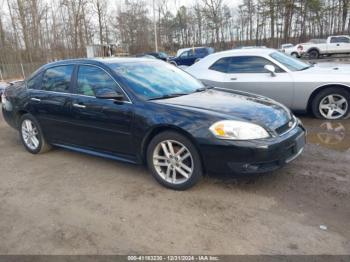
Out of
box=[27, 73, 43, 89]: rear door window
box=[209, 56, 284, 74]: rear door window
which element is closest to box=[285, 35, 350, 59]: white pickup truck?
box=[209, 56, 284, 74]: rear door window

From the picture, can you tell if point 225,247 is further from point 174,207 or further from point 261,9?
point 261,9

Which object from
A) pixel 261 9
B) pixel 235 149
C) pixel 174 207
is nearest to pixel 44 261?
pixel 174 207

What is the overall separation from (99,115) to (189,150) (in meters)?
1.35

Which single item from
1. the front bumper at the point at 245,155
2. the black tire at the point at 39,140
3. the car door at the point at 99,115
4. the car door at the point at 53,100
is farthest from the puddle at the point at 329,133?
the black tire at the point at 39,140

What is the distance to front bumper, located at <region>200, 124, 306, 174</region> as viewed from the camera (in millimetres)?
3225

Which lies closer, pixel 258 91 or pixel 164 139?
pixel 164 139

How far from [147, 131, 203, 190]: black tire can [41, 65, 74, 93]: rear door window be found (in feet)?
5.55

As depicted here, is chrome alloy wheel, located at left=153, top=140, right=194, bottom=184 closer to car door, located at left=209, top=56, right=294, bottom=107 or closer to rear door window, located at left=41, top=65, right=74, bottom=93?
rear door window, located at left=41, top=65, right=74, bottom=93

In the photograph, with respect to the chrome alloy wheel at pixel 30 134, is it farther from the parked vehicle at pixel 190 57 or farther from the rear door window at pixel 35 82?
the parked vehicle at pixel 190 57

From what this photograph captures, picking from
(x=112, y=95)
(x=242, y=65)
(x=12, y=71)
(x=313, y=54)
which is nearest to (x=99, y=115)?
(x=112, y=95)

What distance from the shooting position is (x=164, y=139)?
360 centimetres

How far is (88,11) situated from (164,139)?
39669 mm

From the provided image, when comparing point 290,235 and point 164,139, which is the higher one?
point 164,139

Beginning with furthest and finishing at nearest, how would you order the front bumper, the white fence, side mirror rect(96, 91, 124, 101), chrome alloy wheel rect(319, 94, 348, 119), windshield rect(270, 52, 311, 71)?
the white fence → windshield rect(270, 52, 311, 71) → chrome alloy wheel rect(319, 94, 348, 119) → side mirror rect(96, 91, 124, 101) → the front bumper
